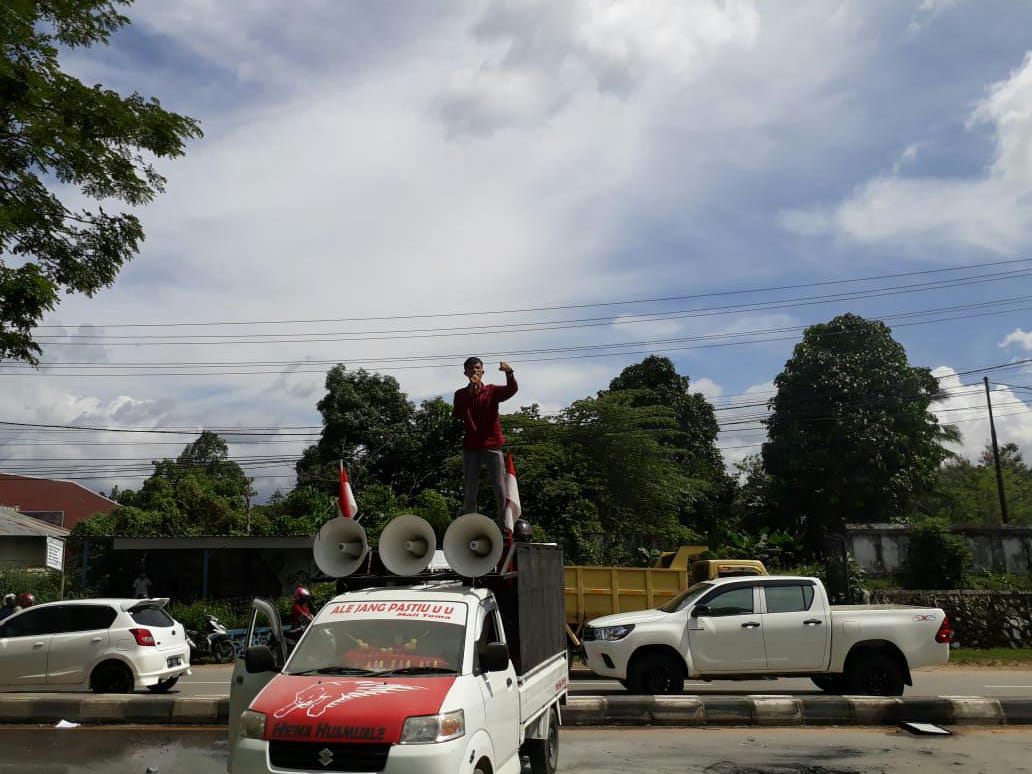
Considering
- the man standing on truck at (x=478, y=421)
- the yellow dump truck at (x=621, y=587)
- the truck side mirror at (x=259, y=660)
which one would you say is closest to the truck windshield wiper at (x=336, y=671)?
the truck side mirror at (x=259, y=660)

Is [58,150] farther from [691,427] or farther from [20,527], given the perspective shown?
[691,427]

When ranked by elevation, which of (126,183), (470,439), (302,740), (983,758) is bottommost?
(983,758)

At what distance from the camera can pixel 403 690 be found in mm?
5613

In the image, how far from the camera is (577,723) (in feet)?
34.8

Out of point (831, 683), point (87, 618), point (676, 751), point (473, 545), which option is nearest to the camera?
point (473, 545)

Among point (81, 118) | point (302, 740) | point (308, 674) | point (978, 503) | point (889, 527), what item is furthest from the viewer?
point (978, 503)

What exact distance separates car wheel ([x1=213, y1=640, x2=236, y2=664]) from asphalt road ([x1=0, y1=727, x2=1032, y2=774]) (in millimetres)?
9433

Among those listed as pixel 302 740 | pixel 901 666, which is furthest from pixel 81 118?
pixel 901 666

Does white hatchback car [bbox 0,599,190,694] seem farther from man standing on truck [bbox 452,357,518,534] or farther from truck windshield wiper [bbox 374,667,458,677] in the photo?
truck windshield wiper [bbox 374,667,458,677]

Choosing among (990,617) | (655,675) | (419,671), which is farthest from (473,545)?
(990,617)

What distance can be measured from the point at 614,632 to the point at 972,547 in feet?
62.2

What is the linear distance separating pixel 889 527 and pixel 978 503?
1412 inches

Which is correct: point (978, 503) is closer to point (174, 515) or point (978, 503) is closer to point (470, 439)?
point (174, 515)

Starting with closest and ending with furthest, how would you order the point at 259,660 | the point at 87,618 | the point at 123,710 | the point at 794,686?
the point at 259,660 → the point at 123,710 → the point at 87,618 → the point at 794,686
